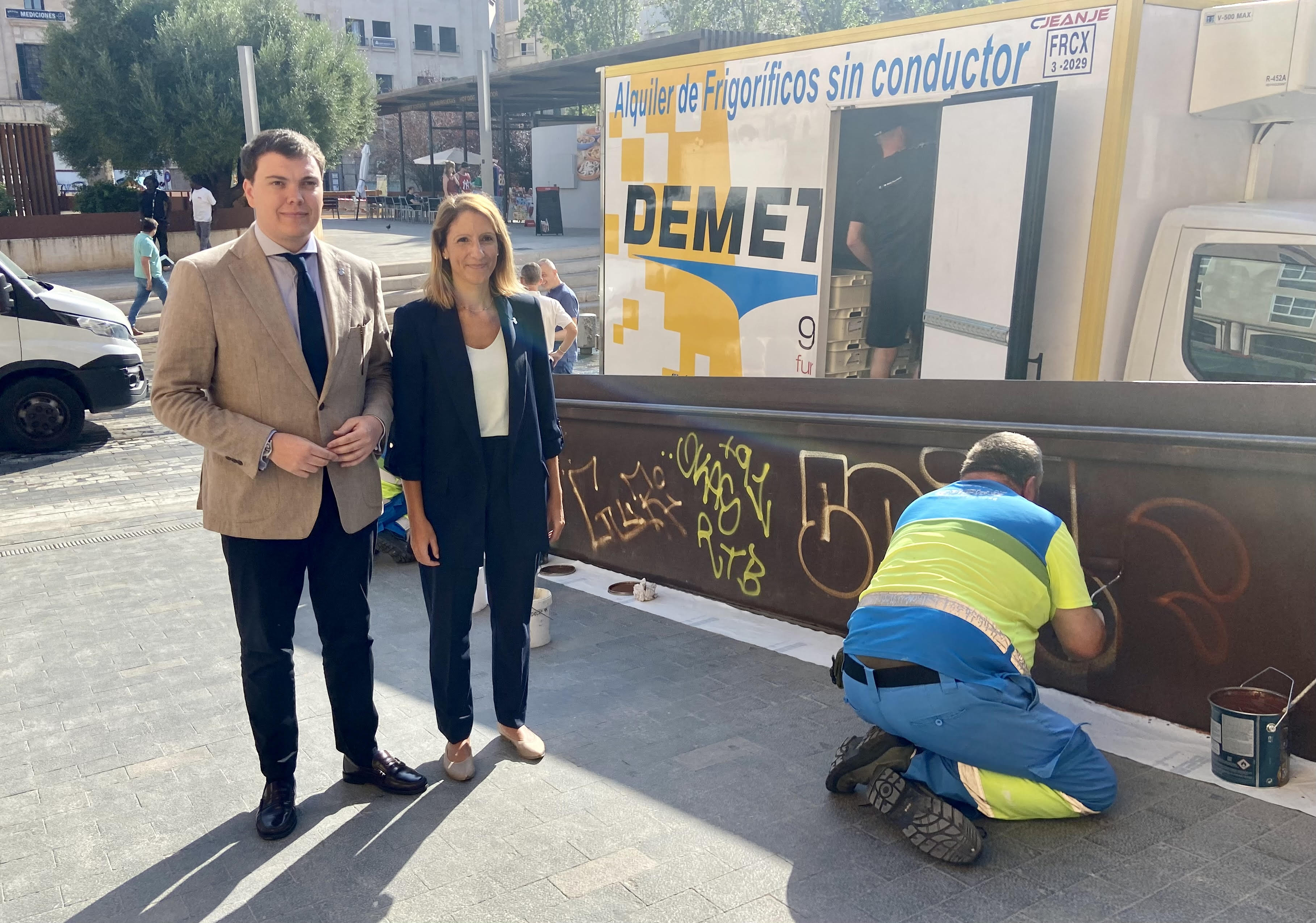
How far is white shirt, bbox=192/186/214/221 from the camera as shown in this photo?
20.7 meters

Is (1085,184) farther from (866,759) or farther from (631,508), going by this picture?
→ (866,759)

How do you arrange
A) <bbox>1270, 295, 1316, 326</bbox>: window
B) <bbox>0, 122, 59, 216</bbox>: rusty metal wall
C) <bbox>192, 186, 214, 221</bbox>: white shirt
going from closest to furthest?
<bbox>1270, 295, 1316, 326</bbox>: window → <bbox>192, 186, 214, 221</bbox>: white shirt → <bbox>0, 122, 59, 216</bbox>: rusty metal wall

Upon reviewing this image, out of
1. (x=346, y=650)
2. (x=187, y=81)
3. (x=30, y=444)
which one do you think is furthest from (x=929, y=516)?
(x=187, y=81)

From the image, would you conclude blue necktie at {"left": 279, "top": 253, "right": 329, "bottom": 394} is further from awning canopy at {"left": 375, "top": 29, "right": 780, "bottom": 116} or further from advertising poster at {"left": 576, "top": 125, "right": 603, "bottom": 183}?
advertising poster at {"left": 576, "top": 125, "right": 603, "bottom": 183}

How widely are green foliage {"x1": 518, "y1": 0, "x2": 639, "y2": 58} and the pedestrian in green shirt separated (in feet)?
140

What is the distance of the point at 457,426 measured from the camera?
11.8 ft

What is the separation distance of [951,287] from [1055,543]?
8.31 feet

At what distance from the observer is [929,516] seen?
3398mm

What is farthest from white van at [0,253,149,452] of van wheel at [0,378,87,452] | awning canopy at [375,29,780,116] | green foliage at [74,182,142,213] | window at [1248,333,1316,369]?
green foliage at [74,182,142,213]

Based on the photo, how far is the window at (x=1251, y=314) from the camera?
15.2ft

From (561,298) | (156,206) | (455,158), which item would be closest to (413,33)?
(455,158)

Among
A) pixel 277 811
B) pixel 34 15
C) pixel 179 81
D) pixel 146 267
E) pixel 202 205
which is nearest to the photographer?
pixel 277 811

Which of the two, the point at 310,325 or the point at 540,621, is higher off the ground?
the point at 310,325

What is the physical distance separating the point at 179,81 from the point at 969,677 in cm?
2499
